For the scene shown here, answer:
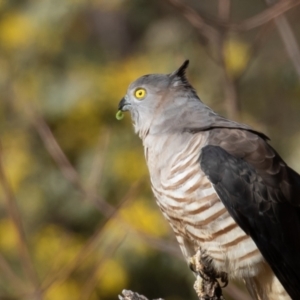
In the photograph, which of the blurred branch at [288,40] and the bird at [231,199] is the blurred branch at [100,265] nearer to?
the bird at [231,199]

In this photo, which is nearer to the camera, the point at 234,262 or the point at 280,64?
the point at 234,262

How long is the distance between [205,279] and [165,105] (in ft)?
3.42

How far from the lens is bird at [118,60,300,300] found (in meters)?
3.45

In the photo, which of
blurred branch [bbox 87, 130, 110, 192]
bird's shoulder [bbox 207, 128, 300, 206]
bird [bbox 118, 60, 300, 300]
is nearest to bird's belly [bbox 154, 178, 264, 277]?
bird [bbox 118, 60, 300, 300]

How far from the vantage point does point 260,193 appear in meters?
3.57

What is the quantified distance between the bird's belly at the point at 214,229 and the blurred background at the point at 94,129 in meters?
1.47

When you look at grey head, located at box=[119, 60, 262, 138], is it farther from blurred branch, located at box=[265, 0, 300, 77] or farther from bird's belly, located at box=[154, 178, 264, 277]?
blurred branch, located at box=[265, 0, 300, 77]

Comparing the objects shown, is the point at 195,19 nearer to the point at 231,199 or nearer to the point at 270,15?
the point at 270,15

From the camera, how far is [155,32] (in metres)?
7.43

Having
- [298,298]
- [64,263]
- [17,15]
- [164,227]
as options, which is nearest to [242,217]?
[298,298]

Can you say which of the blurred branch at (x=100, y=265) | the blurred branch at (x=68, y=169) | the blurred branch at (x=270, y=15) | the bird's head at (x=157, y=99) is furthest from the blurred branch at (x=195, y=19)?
the blurred branch at (x=100, y=265)

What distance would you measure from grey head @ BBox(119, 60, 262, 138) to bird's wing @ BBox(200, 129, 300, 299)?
0.79 feet

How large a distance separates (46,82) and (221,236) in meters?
4.00

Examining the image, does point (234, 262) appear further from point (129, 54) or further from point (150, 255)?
point (129, 54)
